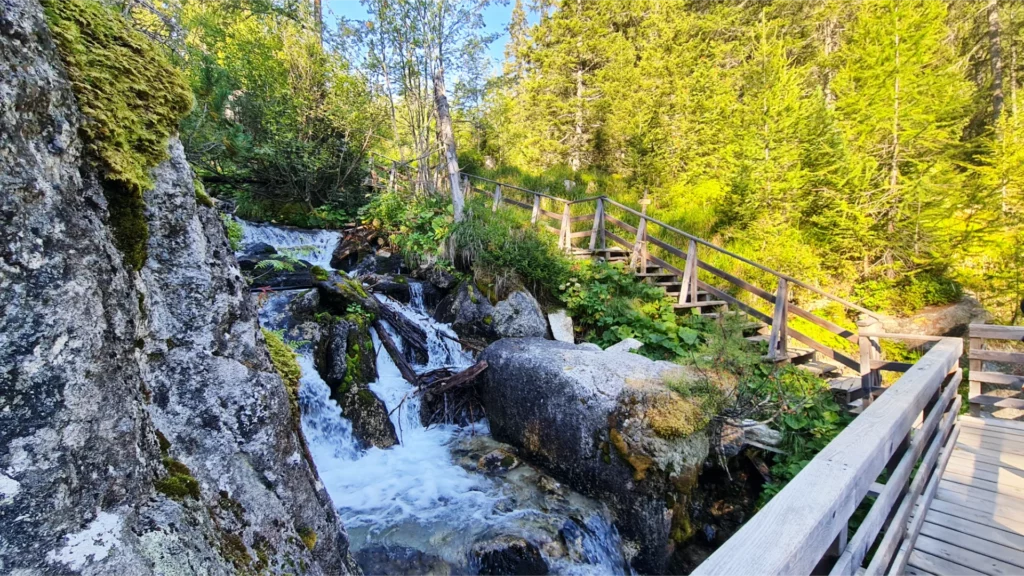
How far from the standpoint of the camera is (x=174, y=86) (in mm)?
A: 1783

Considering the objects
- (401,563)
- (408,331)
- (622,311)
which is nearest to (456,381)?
(408,331)

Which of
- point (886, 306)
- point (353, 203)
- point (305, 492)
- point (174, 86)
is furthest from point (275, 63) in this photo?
point (886, 306)

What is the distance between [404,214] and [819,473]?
8956mm

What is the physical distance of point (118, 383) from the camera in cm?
127

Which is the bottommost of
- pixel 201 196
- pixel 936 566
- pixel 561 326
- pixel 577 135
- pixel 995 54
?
pixel 936 566

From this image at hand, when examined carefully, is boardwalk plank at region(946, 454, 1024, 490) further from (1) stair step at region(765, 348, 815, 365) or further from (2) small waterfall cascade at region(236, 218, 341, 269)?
(2) small waterfall cascade at region(236, 218, 341, 269)

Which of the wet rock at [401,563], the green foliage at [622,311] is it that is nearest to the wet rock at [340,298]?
the wet rock at [401,563]

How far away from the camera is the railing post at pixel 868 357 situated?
4945 millimetres

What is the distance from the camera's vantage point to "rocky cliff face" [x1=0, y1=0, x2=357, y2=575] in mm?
995

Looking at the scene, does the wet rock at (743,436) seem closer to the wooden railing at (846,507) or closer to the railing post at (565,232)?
the wooden railing at (846,507)

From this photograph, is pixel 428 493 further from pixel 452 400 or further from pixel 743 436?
pixel 743 436

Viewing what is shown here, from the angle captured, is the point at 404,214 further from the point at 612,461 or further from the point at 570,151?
the point at 570,151

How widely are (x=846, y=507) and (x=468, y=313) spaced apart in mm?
5919

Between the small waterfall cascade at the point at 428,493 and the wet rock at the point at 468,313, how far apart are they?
1.55 meters
